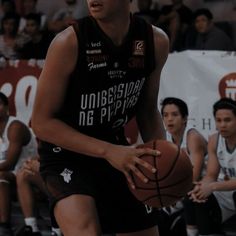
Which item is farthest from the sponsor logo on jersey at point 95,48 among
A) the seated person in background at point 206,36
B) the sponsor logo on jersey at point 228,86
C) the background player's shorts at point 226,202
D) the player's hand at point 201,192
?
the seated person in background at point 206,36

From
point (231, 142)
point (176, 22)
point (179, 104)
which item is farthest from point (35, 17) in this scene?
point (231, 142)

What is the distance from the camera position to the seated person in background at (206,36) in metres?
8.81

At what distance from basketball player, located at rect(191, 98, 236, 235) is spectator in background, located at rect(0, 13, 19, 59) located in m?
3.19

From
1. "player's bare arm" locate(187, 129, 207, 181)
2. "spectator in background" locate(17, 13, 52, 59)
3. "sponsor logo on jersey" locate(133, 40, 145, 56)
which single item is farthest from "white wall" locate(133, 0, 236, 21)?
"sponsor logo on jersey" locate(133, 40, 145, 56)

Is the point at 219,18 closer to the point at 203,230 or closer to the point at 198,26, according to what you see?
the point at 198,26

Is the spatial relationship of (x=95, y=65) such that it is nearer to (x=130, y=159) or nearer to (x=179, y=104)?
(x=130, y=159)

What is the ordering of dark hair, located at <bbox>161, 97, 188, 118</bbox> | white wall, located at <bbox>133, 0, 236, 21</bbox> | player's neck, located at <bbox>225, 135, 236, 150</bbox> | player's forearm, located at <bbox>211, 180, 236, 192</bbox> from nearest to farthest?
player's forearm, located at <bbox>211, 180, 236, 192</bbox> → player's neck, located at <bbox>225, 135, 236, 150</bbox> → dark hair, located at <bbox>161, 97, 188, 118</bbox> → white wall, located at <bbox>133, 0, 236, 21</bbox>

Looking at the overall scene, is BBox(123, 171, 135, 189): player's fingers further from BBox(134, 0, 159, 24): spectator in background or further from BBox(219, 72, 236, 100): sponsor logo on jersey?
BBox(134, 0, 159, 24): spectator in background

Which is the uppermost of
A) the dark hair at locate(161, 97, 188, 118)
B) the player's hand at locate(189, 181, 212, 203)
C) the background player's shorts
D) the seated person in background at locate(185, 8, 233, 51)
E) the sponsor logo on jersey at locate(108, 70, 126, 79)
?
the sponsor logo on jersey at locate(108, 70, 126, 79)

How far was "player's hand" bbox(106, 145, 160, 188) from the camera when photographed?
13.4 ft

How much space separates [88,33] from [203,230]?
3.27 metres

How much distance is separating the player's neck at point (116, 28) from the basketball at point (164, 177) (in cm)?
62

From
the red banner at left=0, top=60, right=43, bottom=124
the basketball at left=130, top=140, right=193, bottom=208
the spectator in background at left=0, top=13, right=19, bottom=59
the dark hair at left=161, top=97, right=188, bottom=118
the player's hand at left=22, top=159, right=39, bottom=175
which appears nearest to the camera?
the basketball at left=130, top=140, right=193, bottom=208

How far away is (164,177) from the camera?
14.0 ft
